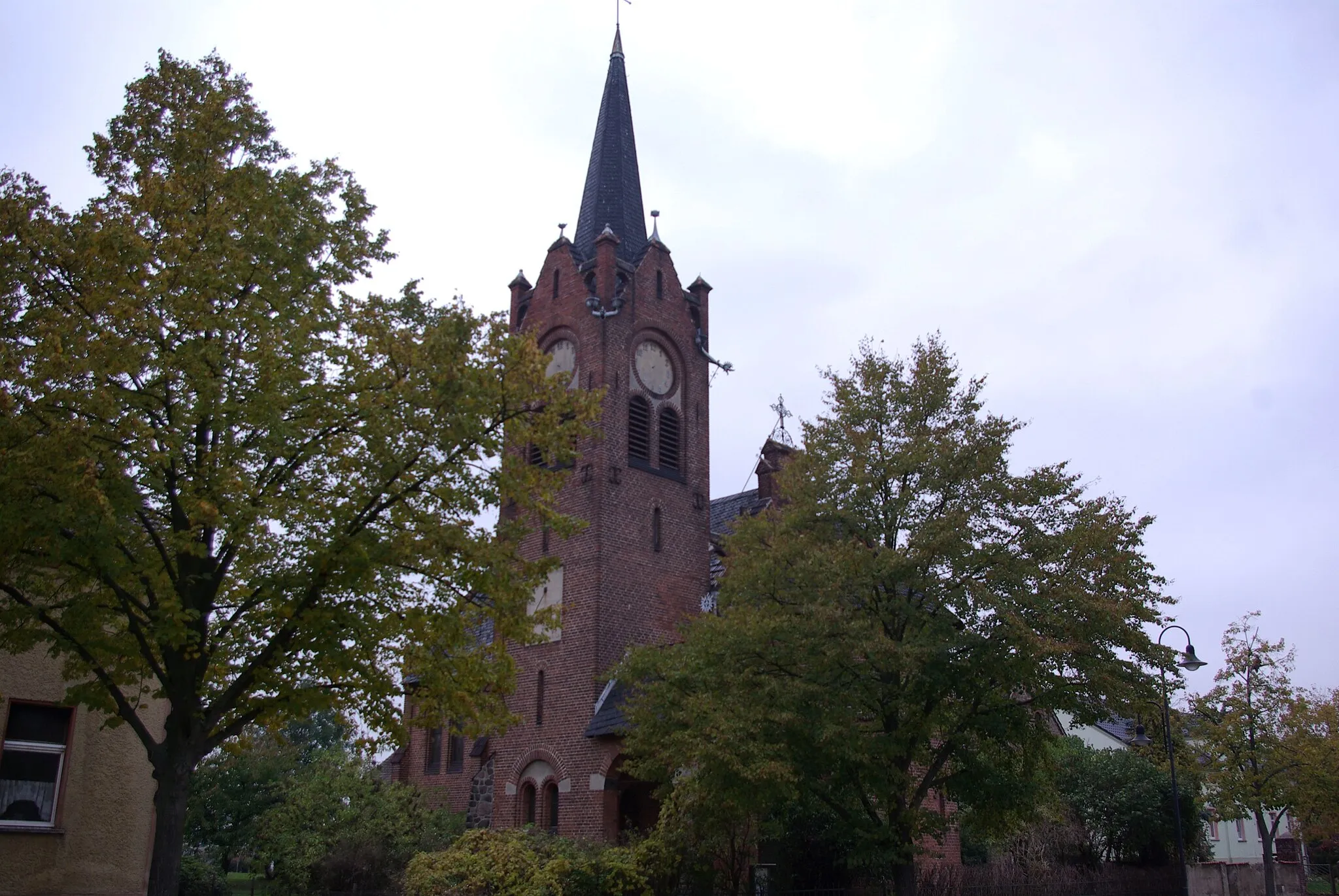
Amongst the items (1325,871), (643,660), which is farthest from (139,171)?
A: (1325,871)

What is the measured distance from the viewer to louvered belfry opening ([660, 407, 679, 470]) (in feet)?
104

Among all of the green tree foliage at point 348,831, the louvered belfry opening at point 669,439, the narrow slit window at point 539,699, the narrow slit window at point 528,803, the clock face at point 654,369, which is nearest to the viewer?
the green tree foliage at point 348,831

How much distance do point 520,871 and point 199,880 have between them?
884 centimetres

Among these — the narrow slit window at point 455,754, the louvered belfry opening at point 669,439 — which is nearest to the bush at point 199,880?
the narrow slit window at point 455,754

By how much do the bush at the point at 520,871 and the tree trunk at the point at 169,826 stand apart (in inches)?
394

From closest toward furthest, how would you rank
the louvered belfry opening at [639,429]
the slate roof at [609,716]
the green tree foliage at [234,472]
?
the green tree foliage at [234,472] → the slate roof at [609,716] → the louvered belfry opening at [639,429]

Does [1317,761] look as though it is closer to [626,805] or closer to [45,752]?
[626,805]

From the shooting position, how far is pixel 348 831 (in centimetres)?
2506

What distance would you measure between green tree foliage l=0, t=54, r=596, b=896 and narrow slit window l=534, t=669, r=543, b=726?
639 inches

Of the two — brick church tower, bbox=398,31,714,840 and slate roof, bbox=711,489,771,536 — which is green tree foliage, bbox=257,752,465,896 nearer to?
brick church tower, bbox=398,31,714,840

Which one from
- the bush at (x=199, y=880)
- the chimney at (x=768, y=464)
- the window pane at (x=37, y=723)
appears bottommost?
the bush at (x=199, y=880)

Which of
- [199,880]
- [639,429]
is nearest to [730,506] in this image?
[639,429]

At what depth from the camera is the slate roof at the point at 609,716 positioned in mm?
25844

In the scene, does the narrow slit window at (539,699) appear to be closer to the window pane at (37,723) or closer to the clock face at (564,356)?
→ the clock face at (564,356)
